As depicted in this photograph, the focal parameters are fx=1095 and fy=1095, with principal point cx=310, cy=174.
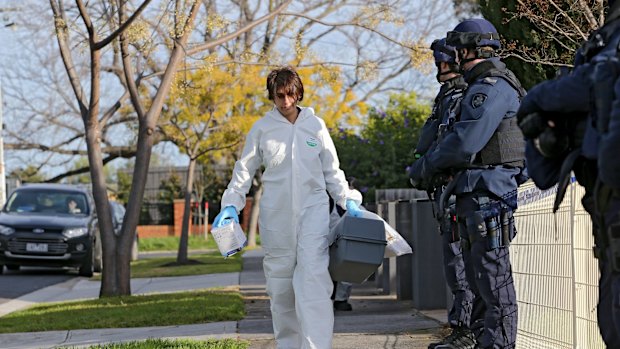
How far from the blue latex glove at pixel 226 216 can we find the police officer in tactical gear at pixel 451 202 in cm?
116

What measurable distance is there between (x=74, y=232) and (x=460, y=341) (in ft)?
47.0

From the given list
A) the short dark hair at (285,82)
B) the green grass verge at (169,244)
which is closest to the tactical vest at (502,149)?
the short dark hair at (285,82)

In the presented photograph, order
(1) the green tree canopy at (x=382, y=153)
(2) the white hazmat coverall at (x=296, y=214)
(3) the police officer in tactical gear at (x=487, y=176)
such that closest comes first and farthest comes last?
(3) the police officer in tactical gear at (x=487, y=176), (2) the white hazmat coverall at (x=296, y=214), (1) the green tree canopy at (x=382, y=153)

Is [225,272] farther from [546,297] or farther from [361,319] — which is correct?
[546,297]

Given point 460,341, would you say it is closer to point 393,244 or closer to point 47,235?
point 393,244

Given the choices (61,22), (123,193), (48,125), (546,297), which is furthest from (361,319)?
(123,193)

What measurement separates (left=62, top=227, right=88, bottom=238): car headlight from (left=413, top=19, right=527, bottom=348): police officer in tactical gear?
14665 millimetres

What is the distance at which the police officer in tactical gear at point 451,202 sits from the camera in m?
6.75

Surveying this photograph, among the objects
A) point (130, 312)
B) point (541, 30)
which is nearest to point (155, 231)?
point (130, 312)

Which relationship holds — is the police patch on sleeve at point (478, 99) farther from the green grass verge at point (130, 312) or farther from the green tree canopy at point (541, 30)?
the green grass verge at point (130, 312)

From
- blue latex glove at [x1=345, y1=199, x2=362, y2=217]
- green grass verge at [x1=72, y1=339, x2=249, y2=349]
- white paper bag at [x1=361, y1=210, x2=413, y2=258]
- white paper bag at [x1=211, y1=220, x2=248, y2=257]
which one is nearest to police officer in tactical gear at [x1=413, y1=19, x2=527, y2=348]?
white paper bag at [x1=361, y1=210, x2=413, y2=258]

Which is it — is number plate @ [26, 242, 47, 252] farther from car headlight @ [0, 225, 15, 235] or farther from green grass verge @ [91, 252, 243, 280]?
green grass verge @ [91, 252, 243, 280]

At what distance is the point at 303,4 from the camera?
1920 cm

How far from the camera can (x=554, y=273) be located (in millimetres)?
6812
